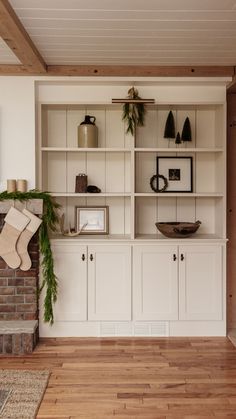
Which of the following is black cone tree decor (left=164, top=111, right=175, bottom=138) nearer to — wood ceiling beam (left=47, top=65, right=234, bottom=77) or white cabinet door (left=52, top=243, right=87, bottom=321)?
wood ceiling beam (left=47, top=65, right=234, bottom=77)

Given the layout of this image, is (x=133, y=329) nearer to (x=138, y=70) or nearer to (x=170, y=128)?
(x=170, y=128)

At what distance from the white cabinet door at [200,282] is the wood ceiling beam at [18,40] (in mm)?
2026

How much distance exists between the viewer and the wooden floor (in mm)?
2646

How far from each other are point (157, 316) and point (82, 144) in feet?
5.62

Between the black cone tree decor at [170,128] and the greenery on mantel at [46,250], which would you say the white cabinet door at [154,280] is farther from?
the black cone tree decor at [170,128]

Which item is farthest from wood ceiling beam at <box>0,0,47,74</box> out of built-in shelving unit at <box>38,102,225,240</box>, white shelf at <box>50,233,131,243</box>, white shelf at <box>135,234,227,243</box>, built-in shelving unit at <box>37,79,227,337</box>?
white shelf at <box>135,234,227,243</box>

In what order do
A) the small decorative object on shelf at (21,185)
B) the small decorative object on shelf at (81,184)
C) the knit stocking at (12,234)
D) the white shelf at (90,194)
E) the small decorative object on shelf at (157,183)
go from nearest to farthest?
the knit stocking at (12,234) → the small decorative object on shelf at (21,185) → the white shelf at (90,194) → the small decorative object on shelf at (81,184) → the small decorative object on shelf at (157,183)

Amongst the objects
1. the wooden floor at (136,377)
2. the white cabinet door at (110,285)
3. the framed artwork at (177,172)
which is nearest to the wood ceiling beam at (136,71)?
the framed artwork at (177,172)

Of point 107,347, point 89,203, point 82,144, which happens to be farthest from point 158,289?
point 82,144

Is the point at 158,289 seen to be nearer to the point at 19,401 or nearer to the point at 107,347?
the point at 107,347

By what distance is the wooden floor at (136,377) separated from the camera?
265 centimetres

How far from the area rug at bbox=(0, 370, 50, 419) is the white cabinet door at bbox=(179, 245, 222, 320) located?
145 cm

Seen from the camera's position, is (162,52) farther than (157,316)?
No

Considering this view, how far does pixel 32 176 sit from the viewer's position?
389cm
